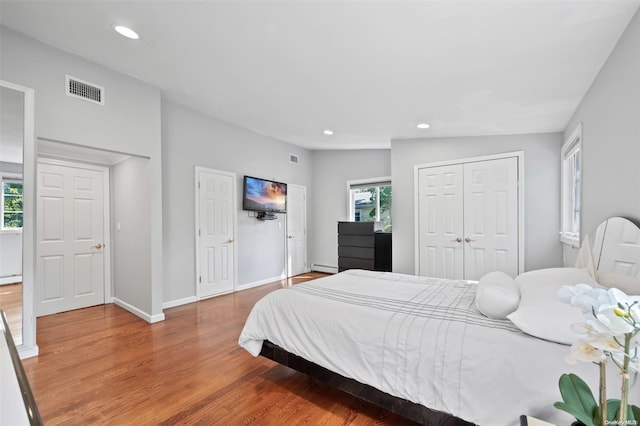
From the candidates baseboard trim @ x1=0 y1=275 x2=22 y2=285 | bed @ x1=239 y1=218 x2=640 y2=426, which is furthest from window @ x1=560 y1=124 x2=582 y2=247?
baseboard trim @ x1=0 y1=275 x2=22 y2=285

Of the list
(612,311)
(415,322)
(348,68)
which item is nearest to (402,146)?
(348,68)

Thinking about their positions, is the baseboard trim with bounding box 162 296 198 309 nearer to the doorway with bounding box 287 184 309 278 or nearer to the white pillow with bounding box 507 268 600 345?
the doorway with bounding box 287 184 309 278

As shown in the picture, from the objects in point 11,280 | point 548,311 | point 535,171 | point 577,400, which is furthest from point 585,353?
point 535,171

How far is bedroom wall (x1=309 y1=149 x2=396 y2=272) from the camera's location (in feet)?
20.0

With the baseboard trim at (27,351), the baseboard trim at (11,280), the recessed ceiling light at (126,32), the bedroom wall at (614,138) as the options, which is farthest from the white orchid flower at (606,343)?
the baseboard trim at (27,351)

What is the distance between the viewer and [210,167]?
14.8ft

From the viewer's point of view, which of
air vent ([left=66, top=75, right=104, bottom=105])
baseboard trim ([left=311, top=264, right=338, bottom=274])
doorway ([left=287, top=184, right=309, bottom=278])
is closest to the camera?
air vent ([left=66, top=75, right=104, bottom=105])

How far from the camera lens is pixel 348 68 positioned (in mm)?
2600

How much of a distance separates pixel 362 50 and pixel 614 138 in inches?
74.9

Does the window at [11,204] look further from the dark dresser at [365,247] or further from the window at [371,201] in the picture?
the window at [371,201]

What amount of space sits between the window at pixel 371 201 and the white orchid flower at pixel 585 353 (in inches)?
204

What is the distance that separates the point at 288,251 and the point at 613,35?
17.1ft

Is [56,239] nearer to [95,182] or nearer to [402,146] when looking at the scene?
[95,182]

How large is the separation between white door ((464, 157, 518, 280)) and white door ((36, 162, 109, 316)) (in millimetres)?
5315
